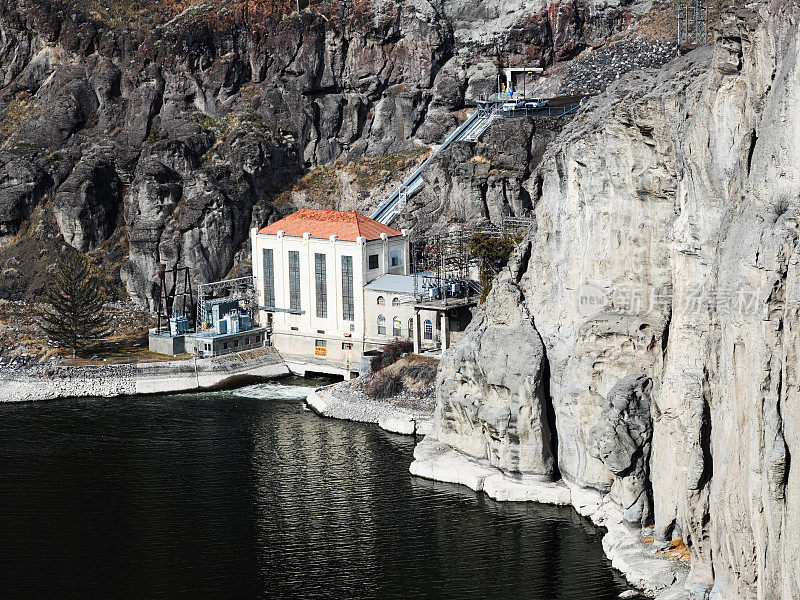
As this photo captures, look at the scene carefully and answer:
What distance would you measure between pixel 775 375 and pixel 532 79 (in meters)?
77.0

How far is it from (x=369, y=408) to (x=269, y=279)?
2035 cm

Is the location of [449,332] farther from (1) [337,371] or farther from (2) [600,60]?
(2) [600,60]

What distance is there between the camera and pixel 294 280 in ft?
314

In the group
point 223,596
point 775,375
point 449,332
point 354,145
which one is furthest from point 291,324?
point 775,375

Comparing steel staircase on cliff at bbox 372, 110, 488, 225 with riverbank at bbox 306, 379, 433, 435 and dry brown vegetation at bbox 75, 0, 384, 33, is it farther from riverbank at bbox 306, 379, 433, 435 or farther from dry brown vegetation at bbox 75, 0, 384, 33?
riverbank at bbox 306, 379, 433, 435

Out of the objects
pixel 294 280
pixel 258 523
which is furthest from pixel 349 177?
pixel 258 523

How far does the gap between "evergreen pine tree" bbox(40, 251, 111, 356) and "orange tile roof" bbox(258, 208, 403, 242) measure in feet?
39.6

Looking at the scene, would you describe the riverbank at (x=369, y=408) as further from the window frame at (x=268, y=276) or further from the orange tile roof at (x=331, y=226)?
the window frame at (x=268, y=276)

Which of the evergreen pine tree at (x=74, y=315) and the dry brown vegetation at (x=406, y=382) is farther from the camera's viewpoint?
the evergreen pine tree at (x=74, y=315)

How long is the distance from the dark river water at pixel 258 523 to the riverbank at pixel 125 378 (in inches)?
308

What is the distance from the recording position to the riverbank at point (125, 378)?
284 ft

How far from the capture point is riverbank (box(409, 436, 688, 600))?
5224 centimetres

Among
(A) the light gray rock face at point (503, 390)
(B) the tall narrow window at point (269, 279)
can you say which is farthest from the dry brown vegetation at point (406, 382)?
(B) the tall narrow window at point (269, 279)

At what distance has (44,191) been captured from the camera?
114 metres
